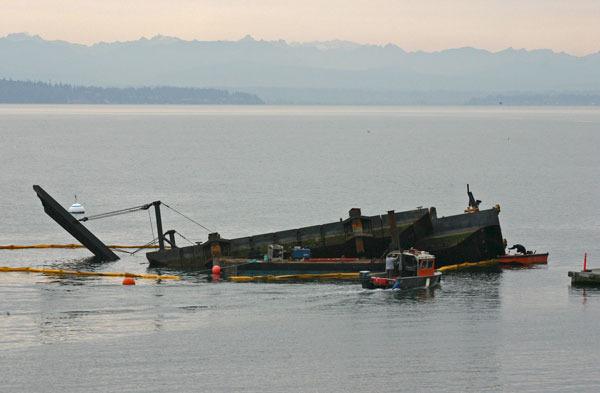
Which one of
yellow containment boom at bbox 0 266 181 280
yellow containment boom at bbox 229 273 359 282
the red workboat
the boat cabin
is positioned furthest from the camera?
the red workboat

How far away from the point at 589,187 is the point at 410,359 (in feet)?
353

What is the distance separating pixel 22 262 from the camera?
289 feet

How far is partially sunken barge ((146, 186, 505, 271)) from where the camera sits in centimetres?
8425

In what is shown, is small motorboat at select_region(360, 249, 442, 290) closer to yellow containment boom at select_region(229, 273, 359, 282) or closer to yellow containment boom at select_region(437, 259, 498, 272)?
yellow containment boom at select_region(229, 273, 359, 282)

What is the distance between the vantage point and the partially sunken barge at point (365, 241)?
84250 millimetres

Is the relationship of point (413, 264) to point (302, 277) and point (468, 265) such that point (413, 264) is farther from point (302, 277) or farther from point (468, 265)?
point (468, 265)

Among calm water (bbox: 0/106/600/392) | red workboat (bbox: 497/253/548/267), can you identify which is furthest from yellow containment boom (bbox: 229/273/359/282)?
red workboat (bbox: 497/253/548/267)

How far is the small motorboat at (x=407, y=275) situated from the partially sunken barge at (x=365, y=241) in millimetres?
6485

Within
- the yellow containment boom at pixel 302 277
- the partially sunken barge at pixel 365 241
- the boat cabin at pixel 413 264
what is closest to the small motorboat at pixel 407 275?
the boat cabin at pixel 413 264

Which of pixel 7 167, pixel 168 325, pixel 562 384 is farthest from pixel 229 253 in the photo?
pixel 7 167

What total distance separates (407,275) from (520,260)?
14271mm

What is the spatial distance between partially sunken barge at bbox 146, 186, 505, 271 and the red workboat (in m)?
0.90

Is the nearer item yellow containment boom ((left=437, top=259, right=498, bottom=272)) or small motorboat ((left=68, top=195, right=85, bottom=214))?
yellow containment boom ((left=437, top=259, right=498, bottom=272))

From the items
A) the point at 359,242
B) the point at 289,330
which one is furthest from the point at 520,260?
the point at 289,330
